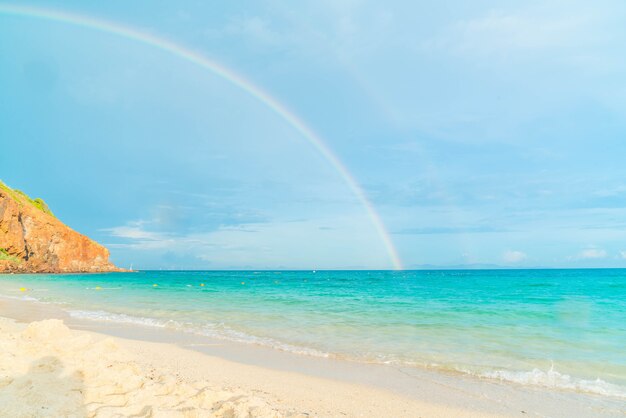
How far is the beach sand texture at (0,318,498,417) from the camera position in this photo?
16.3 ft

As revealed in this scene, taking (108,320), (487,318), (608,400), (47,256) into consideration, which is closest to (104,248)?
(47,256)

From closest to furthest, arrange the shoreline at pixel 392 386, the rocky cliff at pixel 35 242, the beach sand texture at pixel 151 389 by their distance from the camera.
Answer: the beach sand texture at pixel 151 389 < the shoreline at pixel 392 386 < the rocky cliff at pixel 35 242

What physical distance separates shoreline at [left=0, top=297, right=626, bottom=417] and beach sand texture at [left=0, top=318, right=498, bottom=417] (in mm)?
52

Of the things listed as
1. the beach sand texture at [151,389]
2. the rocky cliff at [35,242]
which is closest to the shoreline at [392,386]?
the beach sand texture at [151,389]

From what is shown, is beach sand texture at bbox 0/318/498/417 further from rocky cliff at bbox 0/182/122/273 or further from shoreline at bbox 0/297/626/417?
rocky cliff at bbox 0/182/122/273

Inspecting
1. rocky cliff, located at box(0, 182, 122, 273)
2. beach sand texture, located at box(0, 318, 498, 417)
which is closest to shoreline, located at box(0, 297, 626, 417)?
beach sand texture, located at box(0, 318, 498, 417)

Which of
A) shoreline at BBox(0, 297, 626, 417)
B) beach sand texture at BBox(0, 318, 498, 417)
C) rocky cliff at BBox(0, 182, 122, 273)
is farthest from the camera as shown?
rocky cliff at BBox(0, 182, 122, 273)

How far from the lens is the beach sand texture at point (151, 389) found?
16.3 feet

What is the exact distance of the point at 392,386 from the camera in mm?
7176

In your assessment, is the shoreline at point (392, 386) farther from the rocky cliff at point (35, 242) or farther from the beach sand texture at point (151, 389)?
the rocky cliff at point (35, 242)

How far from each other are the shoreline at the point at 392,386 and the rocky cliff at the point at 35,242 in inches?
2814

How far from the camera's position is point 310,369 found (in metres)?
8.23

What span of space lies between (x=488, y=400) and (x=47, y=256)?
92625 millimetres

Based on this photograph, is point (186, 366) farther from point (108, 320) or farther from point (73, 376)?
point (108, 320)
